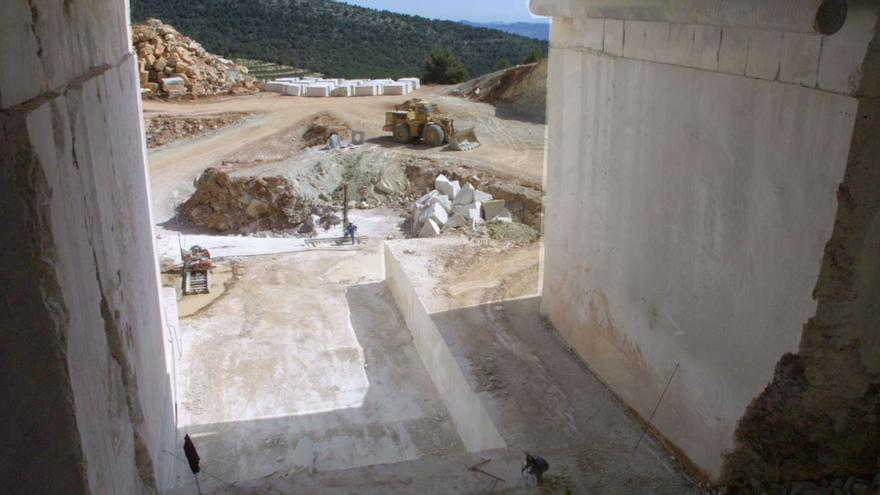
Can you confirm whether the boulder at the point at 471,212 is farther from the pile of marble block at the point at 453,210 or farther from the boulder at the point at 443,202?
the boulder at the point at 443,202

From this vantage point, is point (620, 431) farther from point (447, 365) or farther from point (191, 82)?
point (191, 82)

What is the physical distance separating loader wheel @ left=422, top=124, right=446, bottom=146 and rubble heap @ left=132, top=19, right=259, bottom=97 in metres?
12.7

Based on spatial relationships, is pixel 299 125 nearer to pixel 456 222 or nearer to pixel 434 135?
pixel 434 135

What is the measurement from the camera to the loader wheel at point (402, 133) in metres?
22.1

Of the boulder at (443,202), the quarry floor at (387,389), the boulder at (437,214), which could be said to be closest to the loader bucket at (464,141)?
the boulder at (443,202)

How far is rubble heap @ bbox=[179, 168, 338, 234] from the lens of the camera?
18.6 metres

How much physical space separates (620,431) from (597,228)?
7.12 ft

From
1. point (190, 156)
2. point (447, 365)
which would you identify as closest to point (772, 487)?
point (447, 365)

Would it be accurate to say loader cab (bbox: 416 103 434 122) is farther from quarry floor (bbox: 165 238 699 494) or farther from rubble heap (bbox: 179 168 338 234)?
quarry floor (bbox: 165 238 699 494)

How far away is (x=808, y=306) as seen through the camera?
15.8 ft

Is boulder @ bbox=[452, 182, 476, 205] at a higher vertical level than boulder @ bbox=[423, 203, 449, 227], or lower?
higher

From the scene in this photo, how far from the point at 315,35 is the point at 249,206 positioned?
46.0 meters

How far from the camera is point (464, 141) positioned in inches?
848

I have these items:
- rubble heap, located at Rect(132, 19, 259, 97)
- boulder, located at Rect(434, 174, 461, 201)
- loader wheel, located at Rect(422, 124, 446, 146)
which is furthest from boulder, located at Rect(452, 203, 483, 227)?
rubble heap, located at Rect(132, 19, 259, 97)
